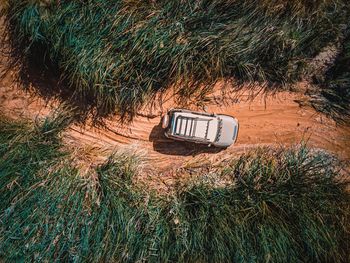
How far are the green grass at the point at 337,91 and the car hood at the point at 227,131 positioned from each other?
1.15 m

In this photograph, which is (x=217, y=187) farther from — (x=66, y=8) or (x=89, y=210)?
(x=66, y=8)

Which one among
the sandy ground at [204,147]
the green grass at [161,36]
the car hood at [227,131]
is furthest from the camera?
the sandy ground at [204,147]

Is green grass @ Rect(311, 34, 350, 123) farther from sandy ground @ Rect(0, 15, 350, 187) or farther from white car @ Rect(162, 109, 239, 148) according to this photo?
white car @ Rect(162, 109, 239, 148)

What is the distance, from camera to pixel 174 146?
190 inches

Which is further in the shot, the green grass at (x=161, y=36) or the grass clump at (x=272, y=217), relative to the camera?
the grass clump at (x=272, y=217)

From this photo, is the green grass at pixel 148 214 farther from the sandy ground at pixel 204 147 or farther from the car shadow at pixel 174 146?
the car shadow at pixel 174 146

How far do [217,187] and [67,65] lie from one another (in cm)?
251

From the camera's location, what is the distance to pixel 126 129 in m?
4.81

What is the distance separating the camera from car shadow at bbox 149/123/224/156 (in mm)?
4805

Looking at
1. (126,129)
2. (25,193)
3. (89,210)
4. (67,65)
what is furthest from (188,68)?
(25,193)

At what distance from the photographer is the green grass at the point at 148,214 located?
4398 millimetres

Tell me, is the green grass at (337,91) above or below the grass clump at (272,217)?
above

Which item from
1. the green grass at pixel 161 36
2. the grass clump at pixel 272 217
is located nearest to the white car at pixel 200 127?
the green grass at pixel 161 36

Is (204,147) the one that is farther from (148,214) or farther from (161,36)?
(161,36)
